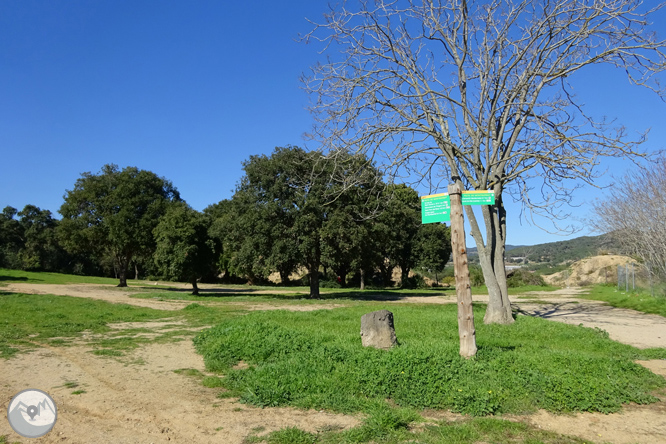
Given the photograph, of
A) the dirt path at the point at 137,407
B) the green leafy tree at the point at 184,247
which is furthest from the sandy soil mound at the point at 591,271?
the dirt path at the point at 137,407

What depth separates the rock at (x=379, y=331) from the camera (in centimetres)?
777

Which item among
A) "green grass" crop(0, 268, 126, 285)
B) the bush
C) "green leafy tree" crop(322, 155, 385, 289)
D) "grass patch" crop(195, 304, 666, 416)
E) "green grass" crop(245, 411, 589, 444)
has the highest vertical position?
"green leafy tree" crop(322, 155, 385, 289)

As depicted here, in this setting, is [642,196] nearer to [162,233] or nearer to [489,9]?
[489,9]

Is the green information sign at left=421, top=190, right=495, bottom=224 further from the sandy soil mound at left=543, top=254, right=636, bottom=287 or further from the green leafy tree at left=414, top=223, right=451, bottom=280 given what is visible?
the sandy soil mound at left=543, top=254, right=636, bottom=287

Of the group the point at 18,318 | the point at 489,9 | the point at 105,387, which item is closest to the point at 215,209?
the point at 18,318

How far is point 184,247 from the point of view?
26.0 metres

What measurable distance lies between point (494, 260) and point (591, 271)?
127 ft

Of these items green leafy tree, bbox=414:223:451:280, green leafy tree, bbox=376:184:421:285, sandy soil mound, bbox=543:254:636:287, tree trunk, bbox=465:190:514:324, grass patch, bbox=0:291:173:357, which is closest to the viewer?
grass patch, bbox=0:291:173:357

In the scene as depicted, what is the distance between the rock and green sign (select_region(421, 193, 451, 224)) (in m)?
1.98

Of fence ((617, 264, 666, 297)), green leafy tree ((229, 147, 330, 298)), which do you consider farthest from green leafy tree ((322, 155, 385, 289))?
fence ((617, 264, 666, 297))

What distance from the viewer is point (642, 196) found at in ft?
78.2

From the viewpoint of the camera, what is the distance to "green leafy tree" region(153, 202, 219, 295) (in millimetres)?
25969

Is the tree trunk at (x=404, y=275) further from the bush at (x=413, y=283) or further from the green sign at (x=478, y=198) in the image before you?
the green sign at (x=478, y=198)

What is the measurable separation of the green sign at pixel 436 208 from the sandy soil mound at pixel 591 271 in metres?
40.2
